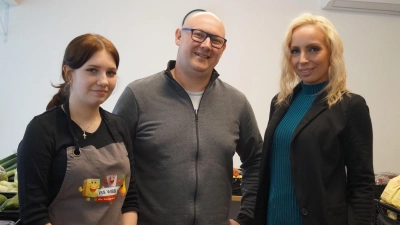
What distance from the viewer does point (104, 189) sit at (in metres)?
1.10

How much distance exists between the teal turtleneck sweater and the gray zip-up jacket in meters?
0.19

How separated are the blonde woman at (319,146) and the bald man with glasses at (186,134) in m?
0.19

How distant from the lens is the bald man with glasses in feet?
4.54

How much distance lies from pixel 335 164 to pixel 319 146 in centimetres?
9

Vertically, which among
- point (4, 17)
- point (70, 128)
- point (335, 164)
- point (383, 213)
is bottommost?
point (383, 213)

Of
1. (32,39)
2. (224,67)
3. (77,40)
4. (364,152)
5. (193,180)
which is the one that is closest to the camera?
(77,40)

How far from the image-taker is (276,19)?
10.3 feet

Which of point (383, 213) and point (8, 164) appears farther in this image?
point (8, 164)

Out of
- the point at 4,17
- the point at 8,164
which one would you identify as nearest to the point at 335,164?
the point at 8,164

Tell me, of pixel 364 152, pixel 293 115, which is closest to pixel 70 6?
pixel 293 115

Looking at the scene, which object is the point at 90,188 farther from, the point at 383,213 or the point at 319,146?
the point at 383,213

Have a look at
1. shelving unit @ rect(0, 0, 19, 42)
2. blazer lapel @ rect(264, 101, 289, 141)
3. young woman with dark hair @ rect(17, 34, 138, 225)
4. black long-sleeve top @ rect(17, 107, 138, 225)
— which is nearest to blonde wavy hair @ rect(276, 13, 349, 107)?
blazer lapel @ rect(264, 101, 289, 141)

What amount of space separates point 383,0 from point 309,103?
2168mm

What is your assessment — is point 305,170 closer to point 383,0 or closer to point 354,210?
point 354,210
